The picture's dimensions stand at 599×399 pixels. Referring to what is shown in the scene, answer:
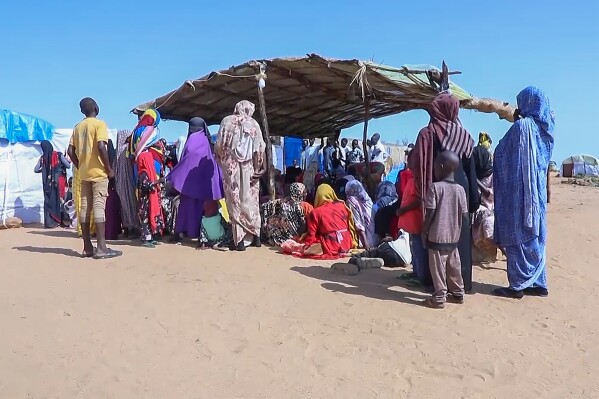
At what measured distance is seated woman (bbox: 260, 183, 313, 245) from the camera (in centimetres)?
704

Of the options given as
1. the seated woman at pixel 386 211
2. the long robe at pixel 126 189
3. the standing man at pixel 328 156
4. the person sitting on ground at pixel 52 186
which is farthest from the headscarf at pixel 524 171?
the person sitting on ground at pixel 52 186

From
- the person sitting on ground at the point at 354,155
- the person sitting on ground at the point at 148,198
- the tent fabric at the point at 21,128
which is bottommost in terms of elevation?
the person sitting on ground at the point at 148,198

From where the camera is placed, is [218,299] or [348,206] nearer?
[218,299]

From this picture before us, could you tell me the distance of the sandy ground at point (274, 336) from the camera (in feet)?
9.65

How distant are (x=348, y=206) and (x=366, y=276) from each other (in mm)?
1743

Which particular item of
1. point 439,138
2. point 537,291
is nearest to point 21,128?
point 439,138

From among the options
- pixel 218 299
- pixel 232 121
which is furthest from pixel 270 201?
pixel 218 299

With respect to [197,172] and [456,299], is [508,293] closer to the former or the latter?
[456,299]

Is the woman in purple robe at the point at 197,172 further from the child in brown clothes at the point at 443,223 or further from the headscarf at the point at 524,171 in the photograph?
the headscarf at the point at 524,171

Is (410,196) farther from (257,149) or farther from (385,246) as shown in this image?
(257,149)

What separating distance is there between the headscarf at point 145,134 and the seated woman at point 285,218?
180 cm

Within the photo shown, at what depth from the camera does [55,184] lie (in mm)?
A: 10242

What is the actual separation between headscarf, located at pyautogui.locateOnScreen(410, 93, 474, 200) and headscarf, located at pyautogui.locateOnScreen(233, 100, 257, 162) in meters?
2.82

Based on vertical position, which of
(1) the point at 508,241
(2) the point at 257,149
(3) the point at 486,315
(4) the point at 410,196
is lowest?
(3) the point at 486,315
